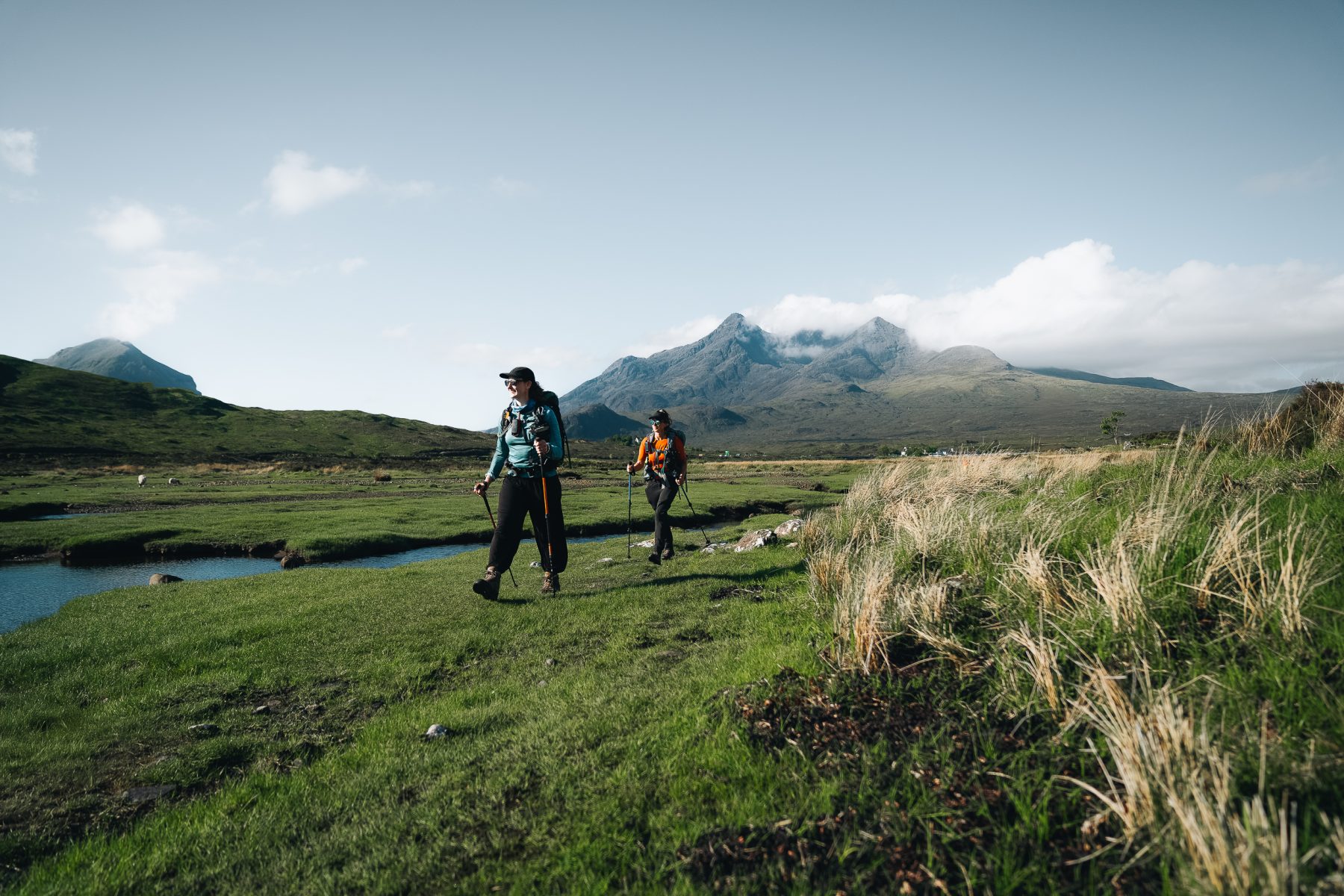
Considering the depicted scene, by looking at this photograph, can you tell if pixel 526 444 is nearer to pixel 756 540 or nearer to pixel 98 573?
pixel 756 540

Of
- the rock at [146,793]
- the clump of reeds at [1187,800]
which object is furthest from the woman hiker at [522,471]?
the clump of reeds at [1187,800]

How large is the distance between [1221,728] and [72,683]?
37.6 feet

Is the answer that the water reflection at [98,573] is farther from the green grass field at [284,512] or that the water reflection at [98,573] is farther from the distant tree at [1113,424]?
the distant tree at [1113,424]

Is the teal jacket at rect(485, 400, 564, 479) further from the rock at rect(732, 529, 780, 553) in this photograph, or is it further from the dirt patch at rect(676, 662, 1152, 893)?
the dirt patch at rect(676, 662, 1152, 893)

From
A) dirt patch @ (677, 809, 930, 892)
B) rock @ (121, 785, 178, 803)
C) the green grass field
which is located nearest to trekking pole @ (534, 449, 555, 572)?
rock @ (121, 785, 178, 803)

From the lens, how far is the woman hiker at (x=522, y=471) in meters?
10.8

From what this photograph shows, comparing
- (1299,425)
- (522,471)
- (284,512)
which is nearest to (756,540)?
(522,471)

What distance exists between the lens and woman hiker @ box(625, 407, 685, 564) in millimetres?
14086

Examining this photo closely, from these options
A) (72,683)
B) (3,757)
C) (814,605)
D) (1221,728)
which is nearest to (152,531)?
(72,683)

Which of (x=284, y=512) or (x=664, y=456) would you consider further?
(x=284, y=512)

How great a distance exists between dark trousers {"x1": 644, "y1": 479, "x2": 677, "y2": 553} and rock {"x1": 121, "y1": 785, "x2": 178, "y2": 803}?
975 cm

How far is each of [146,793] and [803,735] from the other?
5409 mm

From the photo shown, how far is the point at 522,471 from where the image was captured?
432 inches

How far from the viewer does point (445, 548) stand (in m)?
24.8
